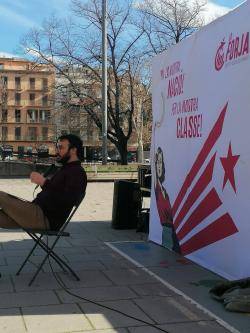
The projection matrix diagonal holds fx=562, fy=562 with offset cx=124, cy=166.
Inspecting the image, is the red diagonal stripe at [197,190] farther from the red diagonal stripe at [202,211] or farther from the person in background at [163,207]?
the person in background at [163,207]

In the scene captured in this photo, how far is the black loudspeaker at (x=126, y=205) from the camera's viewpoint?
9844 millimetres

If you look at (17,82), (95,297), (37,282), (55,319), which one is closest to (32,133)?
(17,82)

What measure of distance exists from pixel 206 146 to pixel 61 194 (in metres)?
1.78

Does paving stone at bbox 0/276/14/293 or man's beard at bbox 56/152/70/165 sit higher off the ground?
man's beard at bbox 56/152/70/165

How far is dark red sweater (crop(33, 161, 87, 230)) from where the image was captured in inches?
225

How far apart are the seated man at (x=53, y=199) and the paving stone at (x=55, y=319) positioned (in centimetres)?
104

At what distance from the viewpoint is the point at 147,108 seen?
3819cm

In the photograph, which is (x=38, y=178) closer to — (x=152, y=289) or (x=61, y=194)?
(x=61, y=194)

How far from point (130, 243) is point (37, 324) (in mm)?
3986

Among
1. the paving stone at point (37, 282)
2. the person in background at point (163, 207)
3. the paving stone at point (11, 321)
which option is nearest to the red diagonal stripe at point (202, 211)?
the person in background at point (163, 207)

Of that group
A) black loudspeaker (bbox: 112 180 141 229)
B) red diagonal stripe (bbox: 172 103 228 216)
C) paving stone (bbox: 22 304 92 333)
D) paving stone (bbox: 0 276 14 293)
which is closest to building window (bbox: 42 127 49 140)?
black loudspeaker (bbox: 112 180 141 229)

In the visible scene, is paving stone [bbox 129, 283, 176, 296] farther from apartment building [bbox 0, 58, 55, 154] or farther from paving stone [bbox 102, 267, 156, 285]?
apartment building [bbox 0, 58, 55, 154]

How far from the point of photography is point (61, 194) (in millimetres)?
5738

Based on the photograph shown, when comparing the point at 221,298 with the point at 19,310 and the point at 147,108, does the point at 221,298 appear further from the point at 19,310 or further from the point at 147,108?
the point at 147,108
